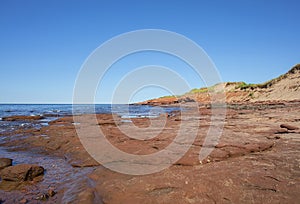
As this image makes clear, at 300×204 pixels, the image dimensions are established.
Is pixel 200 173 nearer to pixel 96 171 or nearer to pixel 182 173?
pixel 182 173

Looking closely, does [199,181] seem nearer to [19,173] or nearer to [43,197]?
[43,197]

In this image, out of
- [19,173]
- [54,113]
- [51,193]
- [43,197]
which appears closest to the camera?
[43,197]

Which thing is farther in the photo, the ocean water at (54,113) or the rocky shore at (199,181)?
the ocean water at (54,113)

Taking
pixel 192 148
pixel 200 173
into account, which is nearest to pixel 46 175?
pixel 200 173

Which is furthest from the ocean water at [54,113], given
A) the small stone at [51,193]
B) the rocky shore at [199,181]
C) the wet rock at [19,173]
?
the small stone at [51,193]

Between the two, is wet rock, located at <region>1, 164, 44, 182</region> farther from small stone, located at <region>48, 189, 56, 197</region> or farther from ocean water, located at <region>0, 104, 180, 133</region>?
ocean water, located at <region>0, 104, 180, 133</region>

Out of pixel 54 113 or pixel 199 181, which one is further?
pixel 54 113

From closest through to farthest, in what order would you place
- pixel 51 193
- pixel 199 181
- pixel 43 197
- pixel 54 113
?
1. pixel 43 197
2. pixel 51 193
3. pixel 199 181
4. pixel 54 113

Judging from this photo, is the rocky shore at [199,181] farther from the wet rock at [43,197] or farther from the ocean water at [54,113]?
the ocean water at [54,113]

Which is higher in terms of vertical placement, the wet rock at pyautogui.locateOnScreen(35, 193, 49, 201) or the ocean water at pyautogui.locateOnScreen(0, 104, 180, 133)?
the ocean water at pyautogui.locateOnScreen(0, 104, 180, 133)

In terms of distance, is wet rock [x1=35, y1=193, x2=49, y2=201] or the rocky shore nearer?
the rocky shore

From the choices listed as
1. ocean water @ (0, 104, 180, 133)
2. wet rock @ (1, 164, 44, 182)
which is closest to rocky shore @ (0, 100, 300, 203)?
wet rock @ (1, 164, 44, 182)

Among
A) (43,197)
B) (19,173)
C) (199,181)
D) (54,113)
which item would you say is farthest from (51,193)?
(54,113)

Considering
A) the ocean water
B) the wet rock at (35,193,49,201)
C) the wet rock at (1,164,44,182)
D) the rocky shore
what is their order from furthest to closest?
1. the ocean water
2. the wet rock at (1,164,44,182)
3. the wet rock at (35,193,49,201)
4. the rocky shore
